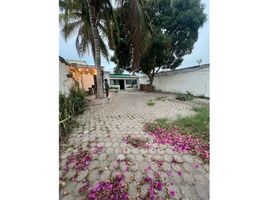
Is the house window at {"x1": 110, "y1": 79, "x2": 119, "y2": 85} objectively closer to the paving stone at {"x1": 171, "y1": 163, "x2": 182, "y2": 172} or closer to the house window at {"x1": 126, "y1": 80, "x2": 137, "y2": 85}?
the house window at {"x1": 126, "y1": 80, "x2": 137, "y2": 85}

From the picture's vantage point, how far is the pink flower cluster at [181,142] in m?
2.19

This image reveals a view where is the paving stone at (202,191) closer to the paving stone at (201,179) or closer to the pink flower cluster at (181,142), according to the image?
the paving stone at (201,179)

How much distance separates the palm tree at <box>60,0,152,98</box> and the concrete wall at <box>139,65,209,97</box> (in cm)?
642

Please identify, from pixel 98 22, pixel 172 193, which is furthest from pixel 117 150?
pixel 98 22

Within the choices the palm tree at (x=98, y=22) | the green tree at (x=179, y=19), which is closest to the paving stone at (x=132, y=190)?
the palm tree at (x=98, y=22)

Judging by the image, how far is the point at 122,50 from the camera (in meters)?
10.3

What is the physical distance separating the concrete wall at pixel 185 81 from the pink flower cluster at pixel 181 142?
7.51m

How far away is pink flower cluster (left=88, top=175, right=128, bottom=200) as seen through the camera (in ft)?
4.32

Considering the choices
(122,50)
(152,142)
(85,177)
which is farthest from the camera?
(122,50)
